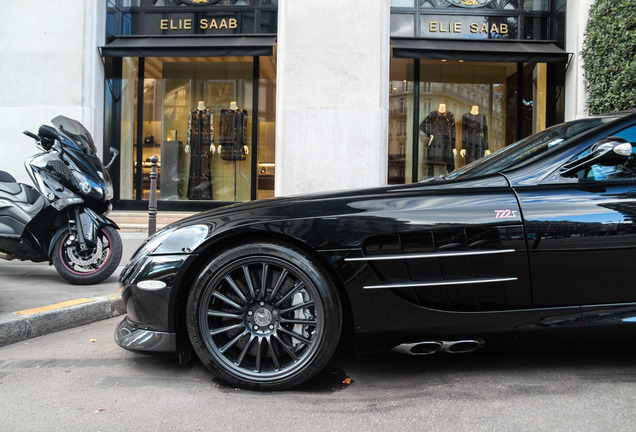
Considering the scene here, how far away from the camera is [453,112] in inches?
444

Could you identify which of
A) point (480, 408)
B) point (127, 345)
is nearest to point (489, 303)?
point (480, 408)

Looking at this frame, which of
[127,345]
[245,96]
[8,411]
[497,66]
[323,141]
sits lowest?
[8,411]

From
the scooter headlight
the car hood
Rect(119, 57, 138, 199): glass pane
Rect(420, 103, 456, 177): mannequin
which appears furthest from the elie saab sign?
the car hood

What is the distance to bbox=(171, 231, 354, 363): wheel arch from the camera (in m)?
2.40

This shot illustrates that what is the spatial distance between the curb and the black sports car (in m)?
1.33

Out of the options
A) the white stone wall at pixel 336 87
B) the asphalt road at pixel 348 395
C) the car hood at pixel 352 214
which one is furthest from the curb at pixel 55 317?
the white stone wall at pixel 336 87

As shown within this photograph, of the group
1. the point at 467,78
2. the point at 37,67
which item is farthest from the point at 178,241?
the point at 467,78

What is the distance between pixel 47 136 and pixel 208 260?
10.1ft

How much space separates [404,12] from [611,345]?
9040 mm

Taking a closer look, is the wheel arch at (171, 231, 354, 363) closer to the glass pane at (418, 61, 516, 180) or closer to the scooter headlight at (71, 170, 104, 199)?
the scooter headlight at (71, 170, 104, 199)

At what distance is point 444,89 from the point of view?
36.8ft

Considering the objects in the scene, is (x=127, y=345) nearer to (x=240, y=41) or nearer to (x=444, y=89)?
(x=240, y=41)

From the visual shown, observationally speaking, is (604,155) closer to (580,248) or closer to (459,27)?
(580,248)

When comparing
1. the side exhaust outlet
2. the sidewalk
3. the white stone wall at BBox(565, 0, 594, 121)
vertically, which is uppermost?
the white stone wall at BBox(565, 0, 594, 121)
